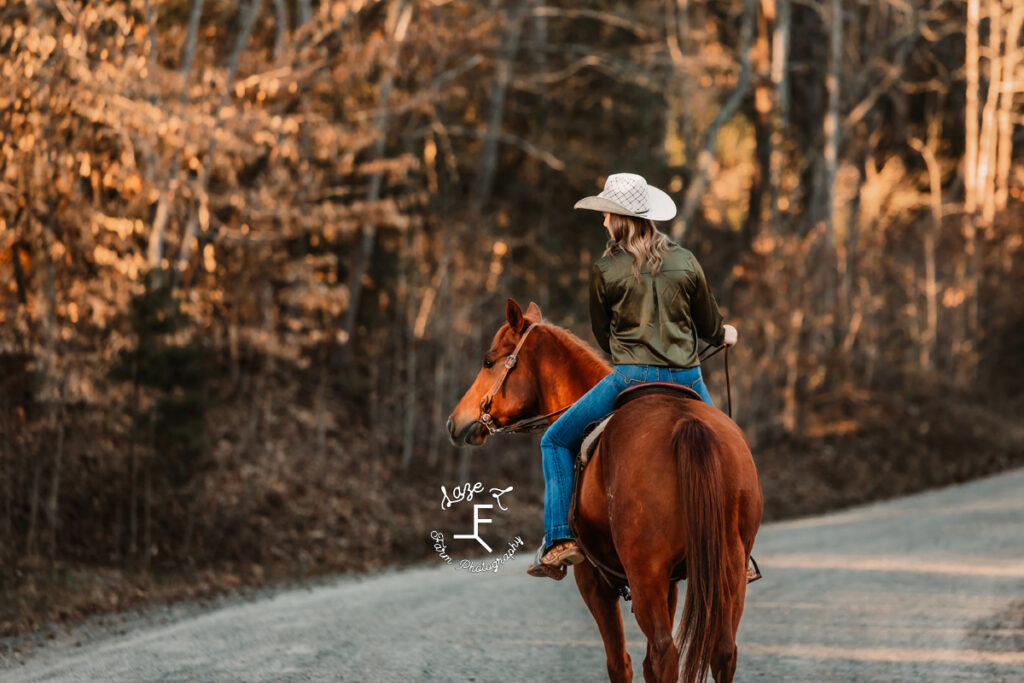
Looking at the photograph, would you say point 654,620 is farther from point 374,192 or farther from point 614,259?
point 374,192

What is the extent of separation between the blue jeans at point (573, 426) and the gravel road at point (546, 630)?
1.70 m

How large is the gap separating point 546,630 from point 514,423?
270 centimetres

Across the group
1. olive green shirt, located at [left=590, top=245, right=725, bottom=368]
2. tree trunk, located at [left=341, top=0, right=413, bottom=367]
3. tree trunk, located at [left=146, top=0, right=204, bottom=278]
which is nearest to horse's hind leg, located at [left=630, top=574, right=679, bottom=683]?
olive green shirt, located at [left=590, top=245, right=725, bottom=368]

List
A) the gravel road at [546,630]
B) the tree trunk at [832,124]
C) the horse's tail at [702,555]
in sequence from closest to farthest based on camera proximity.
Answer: the horse's tail at [702,555]
the gravel road at [546,630]
the tree trunk at [832,124]

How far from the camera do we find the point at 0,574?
32.8ft

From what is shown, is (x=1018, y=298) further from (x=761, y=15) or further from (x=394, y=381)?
(x=394, y=381)

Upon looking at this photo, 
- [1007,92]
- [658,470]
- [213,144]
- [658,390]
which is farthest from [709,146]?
[658,470]

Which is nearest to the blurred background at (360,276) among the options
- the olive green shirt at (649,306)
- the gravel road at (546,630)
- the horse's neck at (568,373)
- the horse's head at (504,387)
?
the gravel road at (546,630)

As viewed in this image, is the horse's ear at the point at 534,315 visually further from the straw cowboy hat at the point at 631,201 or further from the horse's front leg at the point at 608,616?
the horse's front leg at the point at 608,616

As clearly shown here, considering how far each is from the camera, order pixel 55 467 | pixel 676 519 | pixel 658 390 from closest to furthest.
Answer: pixel 676 519, pixel 658 390, pixel 55 467

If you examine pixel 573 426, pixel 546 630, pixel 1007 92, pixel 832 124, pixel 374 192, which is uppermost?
pixel 1007 92

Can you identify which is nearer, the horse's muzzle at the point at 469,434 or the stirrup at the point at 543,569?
the stirrup at the point at 543,569

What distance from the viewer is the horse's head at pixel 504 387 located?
20.4 ft

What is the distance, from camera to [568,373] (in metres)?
6.14
